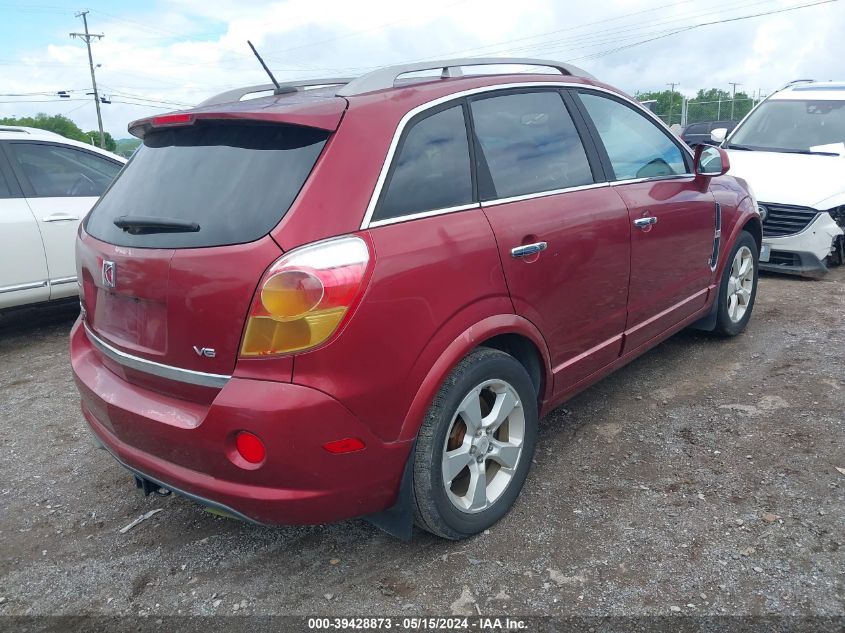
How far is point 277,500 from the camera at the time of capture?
7.16 ft

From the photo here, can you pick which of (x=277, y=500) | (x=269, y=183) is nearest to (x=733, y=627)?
(x=277, y=500)

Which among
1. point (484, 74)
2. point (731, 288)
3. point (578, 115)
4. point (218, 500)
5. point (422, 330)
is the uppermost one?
point (484, 74)

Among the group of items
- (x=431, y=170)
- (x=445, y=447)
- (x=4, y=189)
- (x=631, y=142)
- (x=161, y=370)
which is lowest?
(x=445, y=447)

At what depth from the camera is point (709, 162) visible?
4.15 m

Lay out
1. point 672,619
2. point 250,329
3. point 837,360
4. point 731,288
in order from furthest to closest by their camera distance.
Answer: point 731,288 < point 837,360 < point 672,619 < point 250,329

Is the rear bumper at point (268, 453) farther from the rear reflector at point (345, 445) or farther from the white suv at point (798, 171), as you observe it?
the white suv at point (798, 171)

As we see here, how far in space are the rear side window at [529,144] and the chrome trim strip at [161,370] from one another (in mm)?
1216

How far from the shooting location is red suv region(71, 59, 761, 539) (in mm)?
2115

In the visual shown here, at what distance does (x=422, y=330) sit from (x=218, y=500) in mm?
873

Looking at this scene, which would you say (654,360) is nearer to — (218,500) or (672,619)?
(672,619)

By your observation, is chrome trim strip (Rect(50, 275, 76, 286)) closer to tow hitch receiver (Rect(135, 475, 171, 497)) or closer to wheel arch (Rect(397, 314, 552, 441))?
tow hitch receiver (Rect(135, 475, 171, 497))

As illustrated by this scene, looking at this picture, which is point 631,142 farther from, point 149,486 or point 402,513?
point 149,486

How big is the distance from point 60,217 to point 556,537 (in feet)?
14.9

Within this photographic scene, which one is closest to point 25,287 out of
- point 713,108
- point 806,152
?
point 806,152
